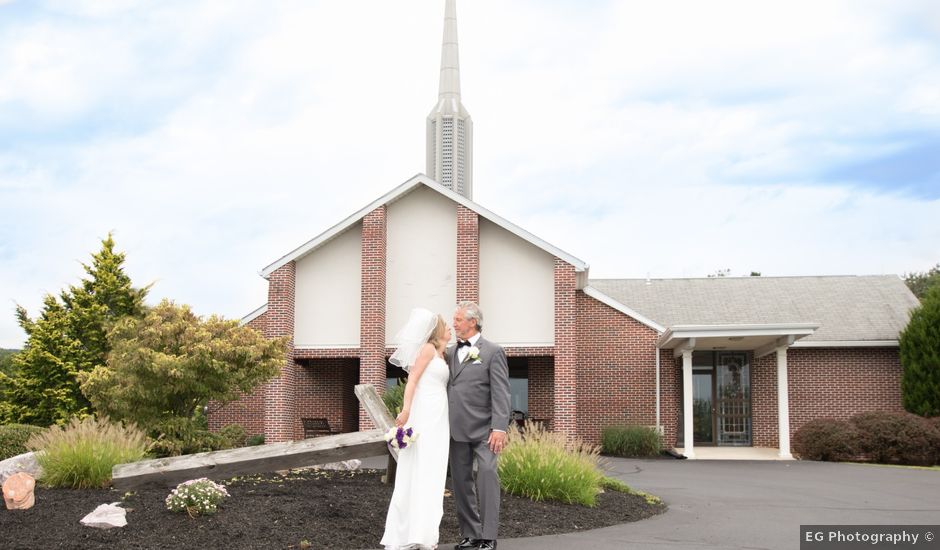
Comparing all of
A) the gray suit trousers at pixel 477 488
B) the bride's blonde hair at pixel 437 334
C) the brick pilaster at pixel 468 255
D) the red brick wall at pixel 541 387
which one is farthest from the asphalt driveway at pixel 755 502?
the brick pilaster at pixel 468 255

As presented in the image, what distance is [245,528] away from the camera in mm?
8289

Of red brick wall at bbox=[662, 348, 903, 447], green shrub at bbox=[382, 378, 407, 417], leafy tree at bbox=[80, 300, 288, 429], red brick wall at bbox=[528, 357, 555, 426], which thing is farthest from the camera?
red brick wall at bbox=[528, 357, 555, 426]

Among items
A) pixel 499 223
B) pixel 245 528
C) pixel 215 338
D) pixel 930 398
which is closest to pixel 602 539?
pixel 245 528

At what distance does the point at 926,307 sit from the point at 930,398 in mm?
2183

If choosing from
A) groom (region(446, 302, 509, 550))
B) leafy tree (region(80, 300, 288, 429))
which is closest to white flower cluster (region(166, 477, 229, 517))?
groom (region(446, 302, 509, 550))

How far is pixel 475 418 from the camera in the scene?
7664mm

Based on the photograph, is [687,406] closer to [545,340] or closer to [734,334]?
[734,334]

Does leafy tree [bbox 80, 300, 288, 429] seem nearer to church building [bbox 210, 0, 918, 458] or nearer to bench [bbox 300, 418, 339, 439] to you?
church building [bbox 210, 0, 918, 458]

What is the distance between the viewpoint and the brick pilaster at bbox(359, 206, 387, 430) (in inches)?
891

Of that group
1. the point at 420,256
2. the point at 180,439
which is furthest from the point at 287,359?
the point at 180,439

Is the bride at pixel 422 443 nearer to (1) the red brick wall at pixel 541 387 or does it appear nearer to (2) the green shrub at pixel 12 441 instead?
(2) the green shrub at pixel 12 441

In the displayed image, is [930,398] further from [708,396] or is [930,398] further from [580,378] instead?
[580,378]

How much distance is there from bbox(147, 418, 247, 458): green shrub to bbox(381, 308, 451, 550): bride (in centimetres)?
725

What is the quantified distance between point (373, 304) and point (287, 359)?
8.12ft
